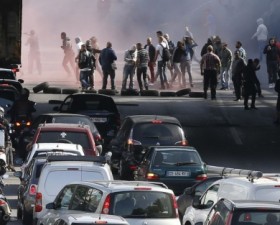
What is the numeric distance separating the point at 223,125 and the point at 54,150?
49.9 ft

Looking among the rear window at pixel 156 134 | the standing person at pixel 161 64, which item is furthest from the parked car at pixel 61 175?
the standing person at pixel 161 64

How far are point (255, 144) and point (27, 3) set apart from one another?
41098 mm

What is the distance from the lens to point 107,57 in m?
47.2

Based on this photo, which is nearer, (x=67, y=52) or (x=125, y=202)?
(x=125, y=202)

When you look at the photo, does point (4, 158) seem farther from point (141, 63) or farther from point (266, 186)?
point (141, 63)

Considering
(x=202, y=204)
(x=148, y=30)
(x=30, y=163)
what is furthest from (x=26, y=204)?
(x=148, y=30)

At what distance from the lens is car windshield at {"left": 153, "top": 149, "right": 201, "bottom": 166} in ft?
89.6

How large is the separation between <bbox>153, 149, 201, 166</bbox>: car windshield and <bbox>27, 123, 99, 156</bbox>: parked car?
1.58 metres

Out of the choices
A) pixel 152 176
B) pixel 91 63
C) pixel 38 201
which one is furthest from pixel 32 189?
pixel 91 63

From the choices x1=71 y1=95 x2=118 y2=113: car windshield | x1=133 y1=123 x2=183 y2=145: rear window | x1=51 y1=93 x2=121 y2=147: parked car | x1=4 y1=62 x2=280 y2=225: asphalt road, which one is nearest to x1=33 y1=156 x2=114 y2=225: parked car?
x1=4 y1=62 x2=280 y2=225: asphalt road

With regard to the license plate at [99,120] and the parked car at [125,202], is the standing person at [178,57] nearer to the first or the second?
the license plate at [99,120]

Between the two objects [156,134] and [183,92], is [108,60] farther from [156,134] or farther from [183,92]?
[156,134]

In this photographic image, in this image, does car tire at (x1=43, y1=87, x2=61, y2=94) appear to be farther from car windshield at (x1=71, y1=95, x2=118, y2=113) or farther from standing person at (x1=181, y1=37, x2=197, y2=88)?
car windshield at (x1=71, y1=95, x2=118, y2=113)

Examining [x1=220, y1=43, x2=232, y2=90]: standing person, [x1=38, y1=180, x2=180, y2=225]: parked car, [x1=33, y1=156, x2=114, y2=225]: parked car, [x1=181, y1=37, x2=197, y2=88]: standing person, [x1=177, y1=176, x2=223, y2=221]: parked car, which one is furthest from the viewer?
[x1=181, y1=37, x2=197, y2=88]: standing person
